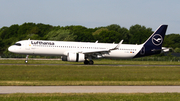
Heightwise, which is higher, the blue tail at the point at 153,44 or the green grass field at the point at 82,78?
the blue tail at the point at 153,44

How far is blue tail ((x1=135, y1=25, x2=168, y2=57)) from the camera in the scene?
4778cm

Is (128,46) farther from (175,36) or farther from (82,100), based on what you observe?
(175,36)

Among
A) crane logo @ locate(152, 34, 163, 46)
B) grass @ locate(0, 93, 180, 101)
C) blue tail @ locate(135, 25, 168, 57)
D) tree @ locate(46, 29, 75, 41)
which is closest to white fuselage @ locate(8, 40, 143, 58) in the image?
blue tail @ locate(135, 25, 168, 57)

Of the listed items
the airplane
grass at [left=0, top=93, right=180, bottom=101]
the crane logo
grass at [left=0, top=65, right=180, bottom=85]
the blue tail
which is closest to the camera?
grass at [left=0, top=93, right=180, bottom=101]

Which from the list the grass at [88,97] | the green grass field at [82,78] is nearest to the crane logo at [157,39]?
the green grass field at [82,78]

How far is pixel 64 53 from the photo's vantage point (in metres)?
42.8

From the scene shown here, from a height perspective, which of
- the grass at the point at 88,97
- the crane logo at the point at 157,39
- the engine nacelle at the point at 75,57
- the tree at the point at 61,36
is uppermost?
the tree at the point at 61,36

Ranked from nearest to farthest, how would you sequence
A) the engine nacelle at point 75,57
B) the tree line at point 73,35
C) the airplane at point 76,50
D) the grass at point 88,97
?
the grass at point 88,97 → the engine nacelle at point 75,57 → the airplane at point 76,50 → the tree line at point 73,35

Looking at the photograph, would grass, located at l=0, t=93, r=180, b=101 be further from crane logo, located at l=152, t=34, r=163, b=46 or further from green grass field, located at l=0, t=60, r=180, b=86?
crane logo, located at l=152, t=34, r=163, b=46

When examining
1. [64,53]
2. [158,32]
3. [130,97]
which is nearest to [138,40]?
[158,32]

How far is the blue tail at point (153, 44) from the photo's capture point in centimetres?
4778

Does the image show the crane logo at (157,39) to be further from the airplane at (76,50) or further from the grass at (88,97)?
the grass at (88,97)

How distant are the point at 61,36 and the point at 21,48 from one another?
5602cm

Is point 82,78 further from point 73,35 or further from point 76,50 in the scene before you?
point 73,35
